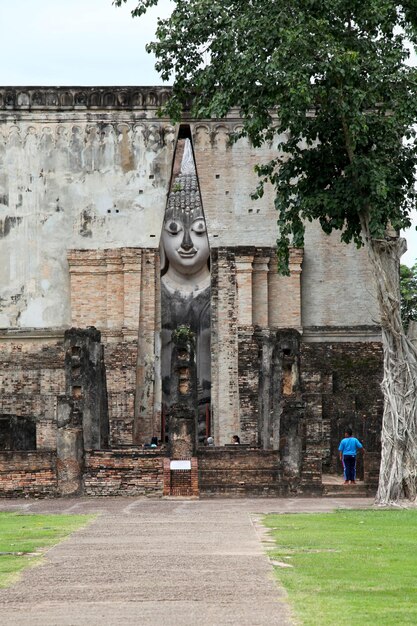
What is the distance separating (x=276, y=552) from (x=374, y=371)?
17.5 m

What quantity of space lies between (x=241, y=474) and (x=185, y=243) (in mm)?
10395

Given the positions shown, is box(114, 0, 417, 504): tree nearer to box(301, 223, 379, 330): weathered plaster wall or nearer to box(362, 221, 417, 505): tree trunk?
box(362, 221, 417, 505): tree trunk

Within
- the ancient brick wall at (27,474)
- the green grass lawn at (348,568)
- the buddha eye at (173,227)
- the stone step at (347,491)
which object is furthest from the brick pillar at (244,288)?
the green grass lawn at (348,568)

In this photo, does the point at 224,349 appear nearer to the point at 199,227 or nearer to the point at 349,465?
the point at 199,227

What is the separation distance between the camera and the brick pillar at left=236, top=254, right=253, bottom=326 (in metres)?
28.0

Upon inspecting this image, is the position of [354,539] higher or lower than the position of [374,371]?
lower

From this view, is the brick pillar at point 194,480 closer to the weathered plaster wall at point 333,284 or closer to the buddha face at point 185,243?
the weathered plaster wall at point 333,284

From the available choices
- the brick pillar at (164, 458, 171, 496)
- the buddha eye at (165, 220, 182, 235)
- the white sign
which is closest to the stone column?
the brick pillar at (164, 458, 171, 496)

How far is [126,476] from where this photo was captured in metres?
20.0

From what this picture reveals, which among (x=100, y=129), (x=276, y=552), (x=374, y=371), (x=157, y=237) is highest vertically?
(x=100, y=129)

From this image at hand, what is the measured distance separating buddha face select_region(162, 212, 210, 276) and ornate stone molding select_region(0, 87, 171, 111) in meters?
2.68

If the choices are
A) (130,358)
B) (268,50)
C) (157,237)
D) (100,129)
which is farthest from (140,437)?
(268,50)

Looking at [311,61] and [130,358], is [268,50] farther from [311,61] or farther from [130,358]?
[130,358]

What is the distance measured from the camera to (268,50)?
1769 centimetres
